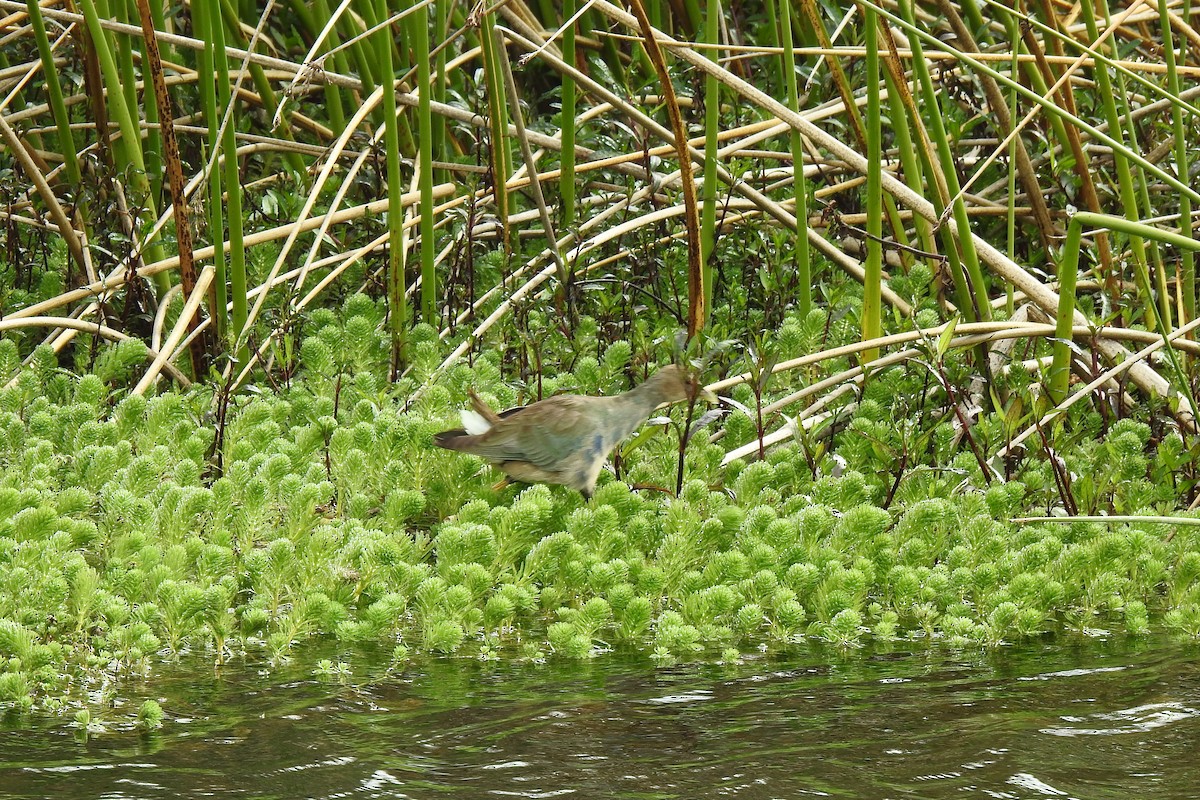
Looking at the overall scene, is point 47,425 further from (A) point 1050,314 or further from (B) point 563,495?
(A) point 1050,314

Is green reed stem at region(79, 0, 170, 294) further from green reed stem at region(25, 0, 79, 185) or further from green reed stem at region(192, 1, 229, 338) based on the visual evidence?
green reed stem at region(192, 1, 229, 338)

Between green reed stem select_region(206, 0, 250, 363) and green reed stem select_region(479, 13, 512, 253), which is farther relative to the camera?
green reed stem select_region(479, 13, 512, 253)

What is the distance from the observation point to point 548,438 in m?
3.89

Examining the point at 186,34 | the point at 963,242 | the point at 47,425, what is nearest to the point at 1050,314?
the point at 963,242

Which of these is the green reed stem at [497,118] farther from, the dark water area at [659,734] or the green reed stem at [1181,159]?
the dark water area at [659,734]

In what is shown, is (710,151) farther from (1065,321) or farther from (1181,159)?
(1181,159)

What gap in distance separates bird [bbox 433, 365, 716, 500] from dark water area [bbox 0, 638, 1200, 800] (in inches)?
25.7

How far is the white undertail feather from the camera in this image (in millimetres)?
4008

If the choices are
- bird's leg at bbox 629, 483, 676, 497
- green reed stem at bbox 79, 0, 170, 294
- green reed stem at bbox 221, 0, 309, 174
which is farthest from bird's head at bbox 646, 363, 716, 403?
green reed stem at bbox 221, 0, 309, 174

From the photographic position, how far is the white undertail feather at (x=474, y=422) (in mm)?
4008

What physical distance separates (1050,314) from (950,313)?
1.81 feet

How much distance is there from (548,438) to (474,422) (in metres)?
0.27

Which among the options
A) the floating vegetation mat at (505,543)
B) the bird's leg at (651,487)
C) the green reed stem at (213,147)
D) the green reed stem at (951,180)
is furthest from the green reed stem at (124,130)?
the green reed stem at (951,180)

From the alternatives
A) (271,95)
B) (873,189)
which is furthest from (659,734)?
(271,95)
